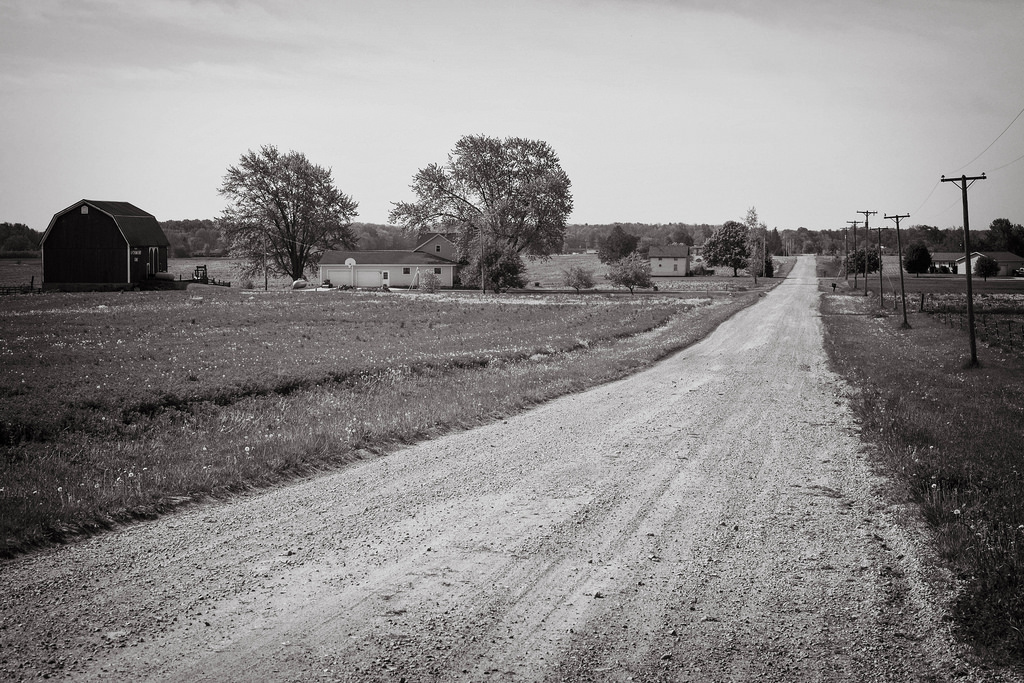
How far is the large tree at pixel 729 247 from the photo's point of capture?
4348 inches

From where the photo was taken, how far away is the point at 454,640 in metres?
4.60

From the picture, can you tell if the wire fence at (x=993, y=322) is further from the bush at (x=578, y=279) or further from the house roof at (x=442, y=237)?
the house roof at (x=442, y=237)

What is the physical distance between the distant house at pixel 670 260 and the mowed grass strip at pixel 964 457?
305ft

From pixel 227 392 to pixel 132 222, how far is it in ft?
184

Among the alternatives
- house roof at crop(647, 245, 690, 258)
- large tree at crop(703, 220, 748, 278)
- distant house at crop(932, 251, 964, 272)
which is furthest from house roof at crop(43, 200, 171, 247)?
distant house at crop(932, 251, 964, 272)

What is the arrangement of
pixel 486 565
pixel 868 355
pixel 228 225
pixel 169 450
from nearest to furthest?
pixel 486 565, pixel 169 450, pixel 868 355, pixel 228 225

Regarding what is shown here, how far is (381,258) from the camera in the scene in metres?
81.5

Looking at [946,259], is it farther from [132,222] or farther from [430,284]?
[132,222]

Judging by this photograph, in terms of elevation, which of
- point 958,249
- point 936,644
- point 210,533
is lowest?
point 936,644

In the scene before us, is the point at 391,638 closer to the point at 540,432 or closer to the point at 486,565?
the point at 486,565

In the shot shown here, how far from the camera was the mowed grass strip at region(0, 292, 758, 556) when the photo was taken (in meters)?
7.65

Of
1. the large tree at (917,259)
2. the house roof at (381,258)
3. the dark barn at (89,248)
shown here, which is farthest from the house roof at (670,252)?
the dark barn at (89,248)

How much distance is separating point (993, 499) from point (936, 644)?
374cm

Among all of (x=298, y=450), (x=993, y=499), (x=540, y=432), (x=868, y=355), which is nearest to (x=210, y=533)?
(x=298, y=450)
